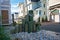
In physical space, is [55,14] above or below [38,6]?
below

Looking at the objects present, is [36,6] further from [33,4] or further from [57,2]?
[57,2]

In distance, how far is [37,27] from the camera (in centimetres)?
968

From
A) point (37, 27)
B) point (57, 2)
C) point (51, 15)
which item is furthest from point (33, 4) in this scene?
point (37, 27)

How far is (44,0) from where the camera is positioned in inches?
1011

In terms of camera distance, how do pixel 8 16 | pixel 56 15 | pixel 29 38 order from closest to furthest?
pixel 29 38 < pixel 8 16 < pixel 56 15

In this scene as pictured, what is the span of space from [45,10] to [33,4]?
15.4ft

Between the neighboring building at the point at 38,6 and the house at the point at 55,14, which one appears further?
the neighboring building at the point at 38,6

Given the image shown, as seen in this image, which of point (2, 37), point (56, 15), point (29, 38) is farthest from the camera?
point (56, 15)

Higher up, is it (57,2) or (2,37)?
(57,2)

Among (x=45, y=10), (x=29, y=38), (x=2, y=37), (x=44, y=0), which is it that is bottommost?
(x=29, y=38)

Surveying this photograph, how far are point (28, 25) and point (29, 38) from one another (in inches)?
89.2

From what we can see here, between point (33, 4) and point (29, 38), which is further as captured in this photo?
point (33, 4)

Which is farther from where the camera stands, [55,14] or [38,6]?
[38,6]

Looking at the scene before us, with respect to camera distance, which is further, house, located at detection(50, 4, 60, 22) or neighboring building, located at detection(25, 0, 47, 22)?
neighboring building, located at detection(25, 0, 47, 22)
